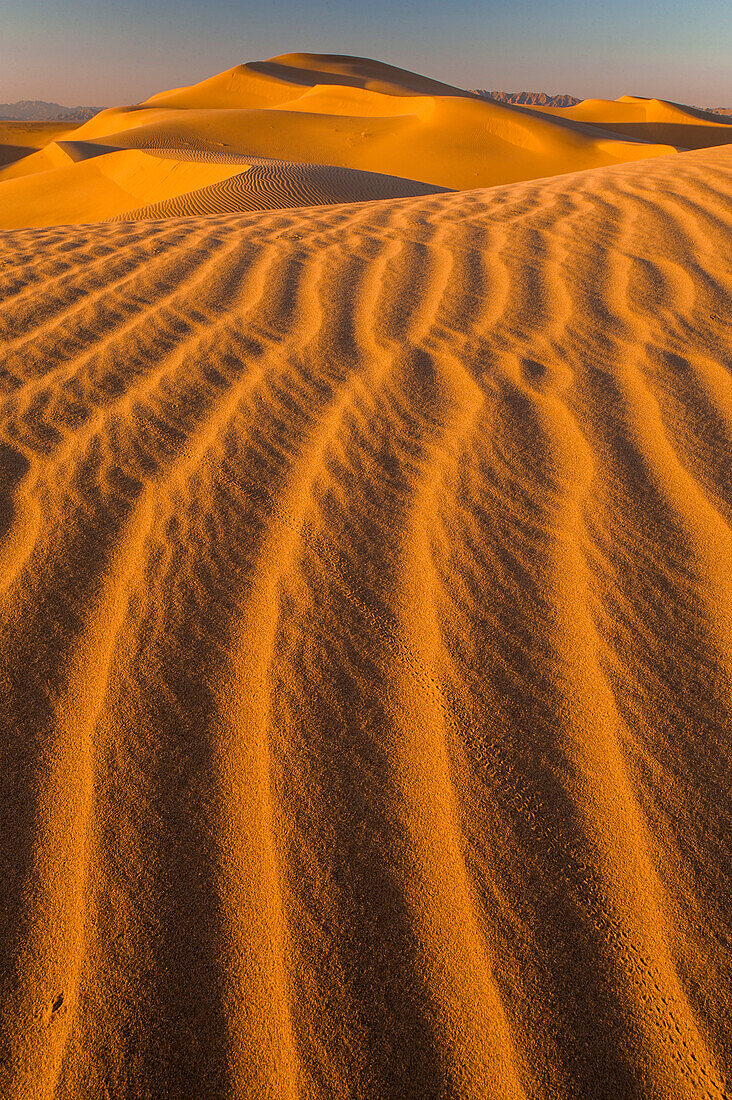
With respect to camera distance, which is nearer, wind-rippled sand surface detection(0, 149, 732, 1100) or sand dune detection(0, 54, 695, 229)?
wind-rippled sand surface detection(0, 149, 732, 1100)

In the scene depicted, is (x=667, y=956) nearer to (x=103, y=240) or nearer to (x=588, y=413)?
(x=588, y=413)

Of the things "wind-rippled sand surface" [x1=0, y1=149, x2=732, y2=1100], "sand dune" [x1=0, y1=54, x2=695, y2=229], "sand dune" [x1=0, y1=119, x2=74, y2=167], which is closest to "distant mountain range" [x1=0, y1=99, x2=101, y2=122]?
"sand dune" [x1=0, y1=119, x2=74, y2=167]

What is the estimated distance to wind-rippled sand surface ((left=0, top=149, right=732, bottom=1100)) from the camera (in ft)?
2.85

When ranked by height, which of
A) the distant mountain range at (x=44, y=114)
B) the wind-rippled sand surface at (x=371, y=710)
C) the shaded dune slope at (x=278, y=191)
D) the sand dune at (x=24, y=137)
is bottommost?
the wind-rippled sand surface at (x=371, y=710)

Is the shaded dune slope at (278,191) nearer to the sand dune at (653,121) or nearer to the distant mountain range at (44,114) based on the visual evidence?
the sand dune at (653,121)

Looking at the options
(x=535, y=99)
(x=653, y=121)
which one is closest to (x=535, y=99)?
(x=535, y=99)

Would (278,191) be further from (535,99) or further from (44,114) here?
(44,114)

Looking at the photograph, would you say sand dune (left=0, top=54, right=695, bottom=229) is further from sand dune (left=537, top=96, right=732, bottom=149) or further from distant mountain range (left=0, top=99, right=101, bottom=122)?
distant mountain range (left=0, top=99, right=101, bottom=122)

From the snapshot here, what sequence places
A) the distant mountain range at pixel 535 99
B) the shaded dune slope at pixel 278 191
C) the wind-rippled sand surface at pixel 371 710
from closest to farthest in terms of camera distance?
the wind-rippled sand surface at pixel 371 710
the shaded dune slope at pixel 278 191
the distant mountain range at pixel 535 99

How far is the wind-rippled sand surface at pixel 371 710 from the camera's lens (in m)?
0.87

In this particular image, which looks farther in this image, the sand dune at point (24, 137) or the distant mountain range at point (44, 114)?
the distant mountain range at point (44, 114)

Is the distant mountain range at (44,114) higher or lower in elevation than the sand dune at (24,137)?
higher

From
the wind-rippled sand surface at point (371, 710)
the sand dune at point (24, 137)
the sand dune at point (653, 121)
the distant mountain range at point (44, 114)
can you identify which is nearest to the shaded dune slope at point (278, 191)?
the wind-rippled sand surface at point (371, 710)

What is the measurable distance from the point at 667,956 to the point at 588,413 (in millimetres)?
1462
